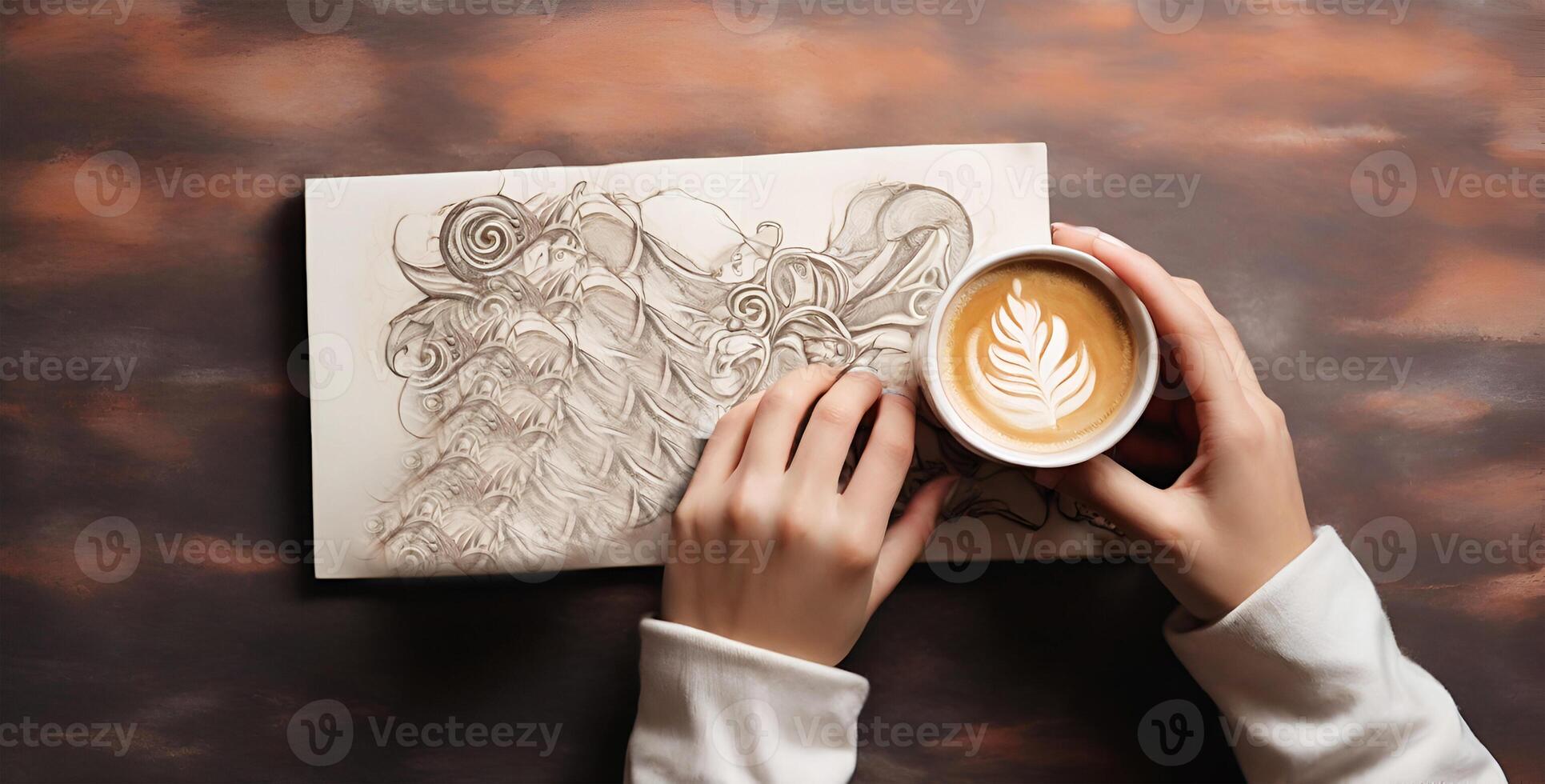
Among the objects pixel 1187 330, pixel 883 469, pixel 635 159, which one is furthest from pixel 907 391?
pixel 635 159

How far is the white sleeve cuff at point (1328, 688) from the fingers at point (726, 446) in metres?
0.40

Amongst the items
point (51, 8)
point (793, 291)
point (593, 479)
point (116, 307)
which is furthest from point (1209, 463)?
point (51, 8)

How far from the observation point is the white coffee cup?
1.93 feet

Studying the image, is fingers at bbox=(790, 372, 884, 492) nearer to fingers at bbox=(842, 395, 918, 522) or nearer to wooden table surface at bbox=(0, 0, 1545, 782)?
fingers at bbox=(842, 395, 918, 522)

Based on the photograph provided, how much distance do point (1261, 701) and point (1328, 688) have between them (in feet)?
0.16

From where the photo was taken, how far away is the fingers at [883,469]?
0.64 meters

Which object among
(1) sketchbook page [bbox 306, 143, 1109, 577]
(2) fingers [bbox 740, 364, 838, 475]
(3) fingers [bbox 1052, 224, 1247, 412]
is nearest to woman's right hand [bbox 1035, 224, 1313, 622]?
(3) fingers [bbox 1052, 224, 1247, 412]

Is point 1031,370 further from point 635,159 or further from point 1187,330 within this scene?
point 635,159

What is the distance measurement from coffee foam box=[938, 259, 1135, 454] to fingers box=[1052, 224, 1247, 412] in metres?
0.03

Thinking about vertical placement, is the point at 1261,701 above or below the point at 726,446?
below

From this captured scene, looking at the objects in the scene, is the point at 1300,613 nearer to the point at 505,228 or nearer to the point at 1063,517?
the point at 1063,517

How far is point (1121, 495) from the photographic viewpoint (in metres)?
0.64

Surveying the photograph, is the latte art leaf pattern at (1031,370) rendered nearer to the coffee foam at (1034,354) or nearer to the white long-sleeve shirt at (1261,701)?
the coffee foam at (1034,354)

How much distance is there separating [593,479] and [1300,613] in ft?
1.93
